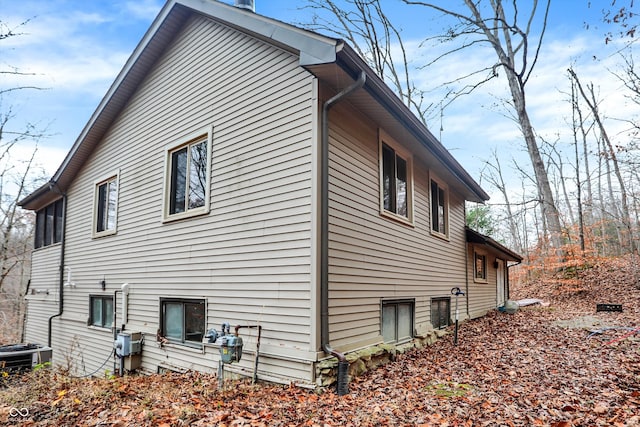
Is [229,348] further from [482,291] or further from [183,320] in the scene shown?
[482,291]

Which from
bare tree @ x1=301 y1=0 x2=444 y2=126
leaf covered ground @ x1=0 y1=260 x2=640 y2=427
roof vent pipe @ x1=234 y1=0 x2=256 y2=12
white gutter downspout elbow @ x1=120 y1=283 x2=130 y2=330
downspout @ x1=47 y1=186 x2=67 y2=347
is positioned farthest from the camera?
bare tree @ x1=301 y1=0 x2=444 y2=126

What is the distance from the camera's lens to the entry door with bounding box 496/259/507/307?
16812 millimetres

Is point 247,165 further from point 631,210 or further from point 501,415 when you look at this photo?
point 631,210

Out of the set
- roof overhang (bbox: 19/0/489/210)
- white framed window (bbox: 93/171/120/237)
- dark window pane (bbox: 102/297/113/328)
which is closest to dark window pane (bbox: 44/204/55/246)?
roof overhang (bbox: 19/0/489/210)

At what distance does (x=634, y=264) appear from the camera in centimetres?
1709

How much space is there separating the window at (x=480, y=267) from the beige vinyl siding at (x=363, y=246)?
5.42 meters

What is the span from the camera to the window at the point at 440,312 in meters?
9.97

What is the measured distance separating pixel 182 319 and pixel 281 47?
5.11m

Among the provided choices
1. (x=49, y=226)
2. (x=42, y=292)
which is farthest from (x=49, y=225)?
(x=42, y=292)

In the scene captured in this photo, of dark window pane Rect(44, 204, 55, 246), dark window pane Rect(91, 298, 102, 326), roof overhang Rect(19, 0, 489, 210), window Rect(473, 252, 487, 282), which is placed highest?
roof overhang Rect(19, 0, 489, 210)

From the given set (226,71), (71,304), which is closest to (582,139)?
(226,71)

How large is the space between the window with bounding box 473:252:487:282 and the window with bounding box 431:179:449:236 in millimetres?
3368

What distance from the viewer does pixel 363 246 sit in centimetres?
660

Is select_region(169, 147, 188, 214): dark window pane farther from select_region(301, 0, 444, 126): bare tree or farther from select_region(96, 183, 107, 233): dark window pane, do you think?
Answer: select_region(301, 0, 444, 126): bare tree
